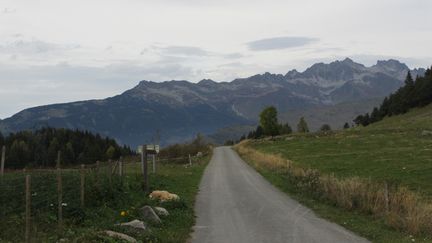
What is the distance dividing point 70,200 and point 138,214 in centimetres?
256

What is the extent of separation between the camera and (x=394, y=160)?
152 ft

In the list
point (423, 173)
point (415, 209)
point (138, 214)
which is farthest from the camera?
point (423, 173)

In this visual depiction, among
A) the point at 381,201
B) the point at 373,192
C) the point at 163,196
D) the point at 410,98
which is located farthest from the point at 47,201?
the point at 410,98

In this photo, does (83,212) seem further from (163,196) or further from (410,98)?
(410,98)

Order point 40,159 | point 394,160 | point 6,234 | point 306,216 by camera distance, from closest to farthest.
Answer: point 6,234
point 306,216
point 394,160
point 40,159

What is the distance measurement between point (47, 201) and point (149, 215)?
12.2 feet

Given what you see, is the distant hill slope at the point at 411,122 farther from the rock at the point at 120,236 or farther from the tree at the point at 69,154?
the tree at the point at 69,154

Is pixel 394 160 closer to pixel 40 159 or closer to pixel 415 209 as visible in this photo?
pixel 415 209

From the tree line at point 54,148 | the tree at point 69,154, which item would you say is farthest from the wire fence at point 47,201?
the tree at point 69,154

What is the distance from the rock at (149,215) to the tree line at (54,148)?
364 feet

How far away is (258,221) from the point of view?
20172mm

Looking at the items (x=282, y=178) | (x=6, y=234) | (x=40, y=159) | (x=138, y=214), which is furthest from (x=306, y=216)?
(x=40, y=159)

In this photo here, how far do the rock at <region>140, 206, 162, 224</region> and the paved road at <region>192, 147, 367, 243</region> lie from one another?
152cm

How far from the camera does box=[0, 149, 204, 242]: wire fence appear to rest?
14.5 m
